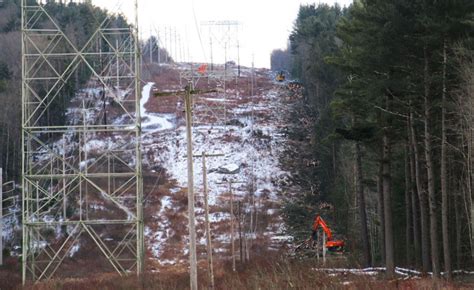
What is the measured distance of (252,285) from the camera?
64.9 ft

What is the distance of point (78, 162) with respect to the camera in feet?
167

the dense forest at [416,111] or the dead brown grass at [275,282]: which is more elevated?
the dense forest at [416,111]

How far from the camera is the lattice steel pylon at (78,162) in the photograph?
2586 cm

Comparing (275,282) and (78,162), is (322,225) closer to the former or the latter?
(275,282)

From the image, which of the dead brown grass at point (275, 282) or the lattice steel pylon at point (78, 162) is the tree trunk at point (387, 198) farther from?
the lattice steel pylon at point (78, 162)

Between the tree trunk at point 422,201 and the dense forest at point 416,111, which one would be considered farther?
the tree trunk at point 422,201

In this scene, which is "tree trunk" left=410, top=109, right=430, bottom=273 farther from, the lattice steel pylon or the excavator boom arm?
the excavator boom arm

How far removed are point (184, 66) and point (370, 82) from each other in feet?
265

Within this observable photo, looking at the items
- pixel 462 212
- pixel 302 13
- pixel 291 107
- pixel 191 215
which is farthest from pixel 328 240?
pixel 302 13

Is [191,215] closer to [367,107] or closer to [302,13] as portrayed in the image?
[367,107]

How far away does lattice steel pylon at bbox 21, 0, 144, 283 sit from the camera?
25859 millimetres

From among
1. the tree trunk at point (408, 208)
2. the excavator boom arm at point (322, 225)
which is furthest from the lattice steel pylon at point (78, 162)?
the tree trunk at point (408, 208)

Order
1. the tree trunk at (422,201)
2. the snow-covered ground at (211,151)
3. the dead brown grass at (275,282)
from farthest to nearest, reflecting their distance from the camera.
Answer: the snow-covered ground at (211,151) → the tree trunk at (422,201) → the dead brown grass at (275,282)

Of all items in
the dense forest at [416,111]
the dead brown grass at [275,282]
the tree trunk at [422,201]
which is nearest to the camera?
the dead brown grass at [275,282]
